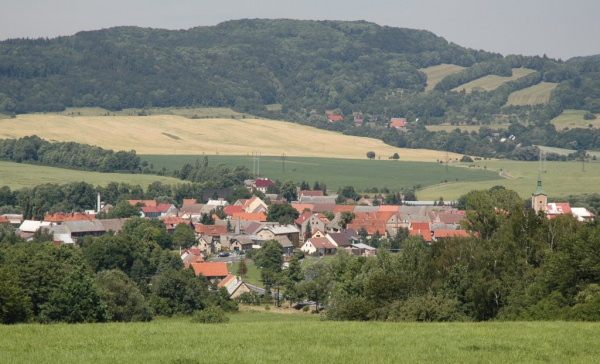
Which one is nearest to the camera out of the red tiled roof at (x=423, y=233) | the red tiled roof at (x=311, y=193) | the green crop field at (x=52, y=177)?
the red tiled roof at (x=423, y=233)

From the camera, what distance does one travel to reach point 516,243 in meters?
38.5

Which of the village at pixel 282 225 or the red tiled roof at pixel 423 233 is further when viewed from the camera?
the red tiled roof at pixel 423 233

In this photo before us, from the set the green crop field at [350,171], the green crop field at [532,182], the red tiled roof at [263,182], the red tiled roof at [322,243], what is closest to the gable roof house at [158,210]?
the red tiled roof at [263,182]

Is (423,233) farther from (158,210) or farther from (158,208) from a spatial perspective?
(158,208)

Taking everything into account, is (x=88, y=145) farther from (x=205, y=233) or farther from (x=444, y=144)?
(x=444, y=144)

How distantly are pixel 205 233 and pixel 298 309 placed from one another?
1436 inches

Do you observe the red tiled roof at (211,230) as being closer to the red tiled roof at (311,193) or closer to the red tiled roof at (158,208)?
the red tiled roof at (158,208)

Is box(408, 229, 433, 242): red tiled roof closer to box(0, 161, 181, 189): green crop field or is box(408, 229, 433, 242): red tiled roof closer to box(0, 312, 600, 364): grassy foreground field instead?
box(0, 161, 181, 189): green crop field

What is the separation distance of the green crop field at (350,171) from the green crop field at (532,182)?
318 cm

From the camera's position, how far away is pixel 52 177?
123 meters

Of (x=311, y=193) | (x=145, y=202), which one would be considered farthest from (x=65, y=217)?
(x=311, y=193)

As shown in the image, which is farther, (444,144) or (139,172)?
(444,144)

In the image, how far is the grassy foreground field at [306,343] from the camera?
19.1 meters

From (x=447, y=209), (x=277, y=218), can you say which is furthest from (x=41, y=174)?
(x=447, y=209)
